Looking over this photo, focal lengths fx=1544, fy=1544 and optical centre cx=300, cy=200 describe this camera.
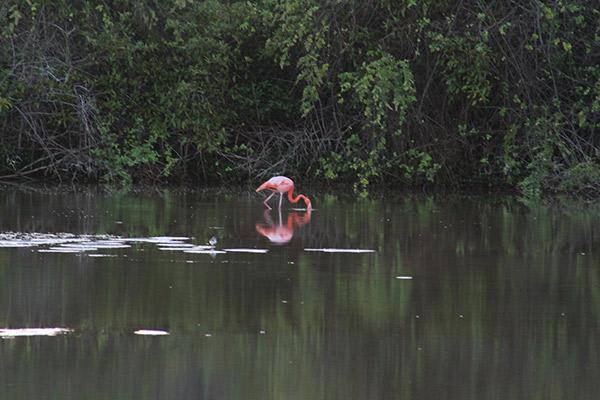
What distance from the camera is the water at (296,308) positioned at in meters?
7.60

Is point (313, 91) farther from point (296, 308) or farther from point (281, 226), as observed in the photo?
point (296, 308)

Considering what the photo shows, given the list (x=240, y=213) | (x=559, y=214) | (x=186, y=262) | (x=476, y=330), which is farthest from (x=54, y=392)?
(x=559, y=214)

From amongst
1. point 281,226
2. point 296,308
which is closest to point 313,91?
point 281,226

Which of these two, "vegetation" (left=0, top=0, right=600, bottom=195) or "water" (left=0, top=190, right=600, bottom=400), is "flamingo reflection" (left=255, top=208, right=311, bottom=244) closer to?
"water" (left=0, top=190, right=600, bottom=400)

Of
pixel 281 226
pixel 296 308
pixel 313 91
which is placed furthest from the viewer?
pixel 313 91

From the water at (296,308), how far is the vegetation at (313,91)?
6514 mm

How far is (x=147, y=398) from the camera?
23.2 ft

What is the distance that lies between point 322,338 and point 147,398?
206 cm

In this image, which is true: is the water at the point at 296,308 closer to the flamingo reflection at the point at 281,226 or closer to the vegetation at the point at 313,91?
the flamingo reflection at the point at 281,226

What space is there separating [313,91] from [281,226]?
7.52 metres

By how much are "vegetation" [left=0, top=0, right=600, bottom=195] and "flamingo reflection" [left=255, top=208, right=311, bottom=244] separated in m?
5.25

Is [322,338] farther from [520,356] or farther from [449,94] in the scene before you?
[449,94]

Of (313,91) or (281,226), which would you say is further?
(313,91)

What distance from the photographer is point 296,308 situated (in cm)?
1013
